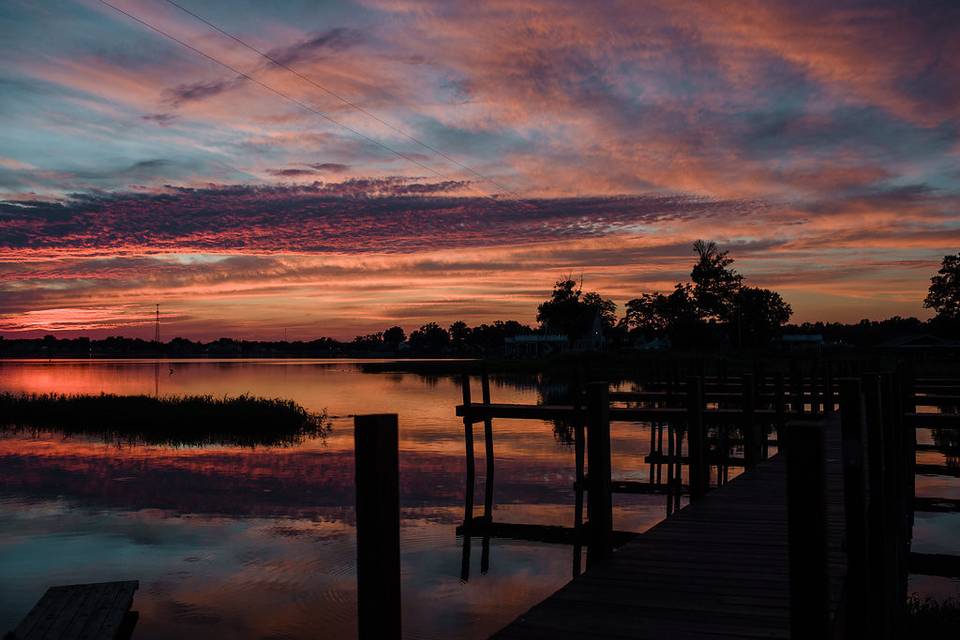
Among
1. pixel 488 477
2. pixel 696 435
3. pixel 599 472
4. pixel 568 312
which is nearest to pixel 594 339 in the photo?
pixel 568 312

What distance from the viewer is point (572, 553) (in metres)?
14.4

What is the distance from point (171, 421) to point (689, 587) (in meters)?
33.4

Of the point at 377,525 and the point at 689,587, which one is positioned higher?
the point at 377,525

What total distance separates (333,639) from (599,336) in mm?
132491

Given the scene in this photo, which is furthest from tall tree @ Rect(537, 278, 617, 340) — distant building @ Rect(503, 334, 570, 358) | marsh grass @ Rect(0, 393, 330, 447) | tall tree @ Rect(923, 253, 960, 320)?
marsh grass @ Rect(0, 393, 330, 447)

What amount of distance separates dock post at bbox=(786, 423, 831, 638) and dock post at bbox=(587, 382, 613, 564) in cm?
312

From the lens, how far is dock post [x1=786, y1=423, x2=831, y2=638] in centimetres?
388

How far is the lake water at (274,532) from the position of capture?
37.8 ft

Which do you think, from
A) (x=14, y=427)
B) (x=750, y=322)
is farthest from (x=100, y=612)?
(x=750, y=322)

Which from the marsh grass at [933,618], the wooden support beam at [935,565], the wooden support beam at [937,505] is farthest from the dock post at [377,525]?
the wooden support beam at [937,505]

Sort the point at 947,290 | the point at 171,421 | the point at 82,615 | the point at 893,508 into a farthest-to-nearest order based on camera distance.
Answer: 1. the point at 947,290
2. the point at 171,421
3. the point at 893,508
4. the point at 82,615

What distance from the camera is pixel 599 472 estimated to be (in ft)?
24.9

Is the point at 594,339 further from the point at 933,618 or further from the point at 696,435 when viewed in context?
the point at 933,618

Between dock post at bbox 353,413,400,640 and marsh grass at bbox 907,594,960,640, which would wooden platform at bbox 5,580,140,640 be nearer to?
dock post at bbox 353,413,400,640
